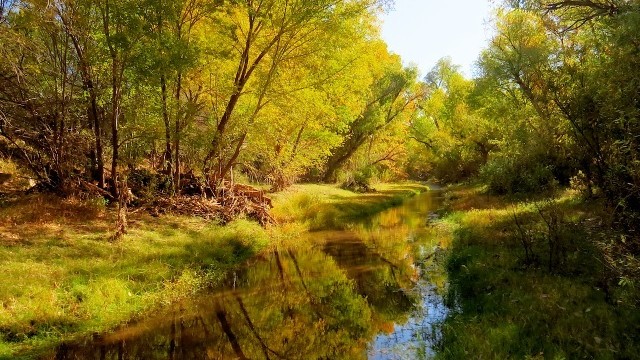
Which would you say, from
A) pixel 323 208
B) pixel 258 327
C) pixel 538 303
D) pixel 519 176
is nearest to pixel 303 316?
pixel 258 327

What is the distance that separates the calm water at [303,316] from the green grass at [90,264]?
2.10 ft

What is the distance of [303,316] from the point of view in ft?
32.8

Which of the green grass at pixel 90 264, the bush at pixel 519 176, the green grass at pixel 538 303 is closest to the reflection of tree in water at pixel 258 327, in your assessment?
the green grass at pixel 90 264

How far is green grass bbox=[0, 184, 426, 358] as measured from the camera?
27.6 ft

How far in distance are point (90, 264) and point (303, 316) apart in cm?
580

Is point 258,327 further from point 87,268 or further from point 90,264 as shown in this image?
point 90,264

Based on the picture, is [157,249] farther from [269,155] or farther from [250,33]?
[269,155]

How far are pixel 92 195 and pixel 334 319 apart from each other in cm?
1067

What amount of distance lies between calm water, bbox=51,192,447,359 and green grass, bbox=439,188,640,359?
75 cm

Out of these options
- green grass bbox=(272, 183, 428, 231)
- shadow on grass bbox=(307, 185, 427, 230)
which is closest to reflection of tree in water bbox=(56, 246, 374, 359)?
green grass bbox=(272, 183, 428, 231)

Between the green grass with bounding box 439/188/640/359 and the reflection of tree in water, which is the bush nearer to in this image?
the green grass with bounding box 439/188/640/359

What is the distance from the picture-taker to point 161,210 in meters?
16.5

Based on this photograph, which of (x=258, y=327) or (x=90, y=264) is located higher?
(x=90, y=264)

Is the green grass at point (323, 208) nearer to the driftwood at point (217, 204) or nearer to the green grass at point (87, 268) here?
the driftwood at point (217, 204)
